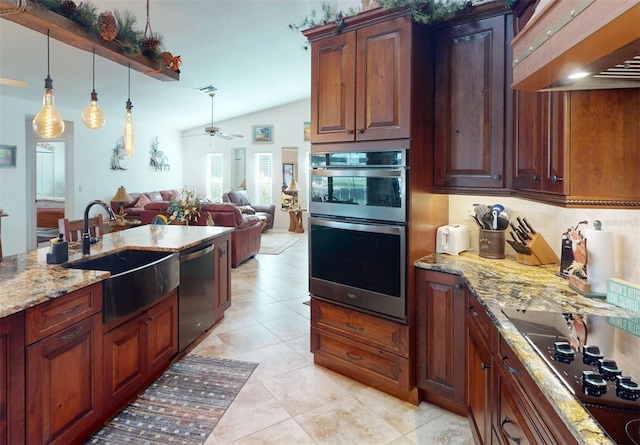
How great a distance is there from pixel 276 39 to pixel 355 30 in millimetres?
3731

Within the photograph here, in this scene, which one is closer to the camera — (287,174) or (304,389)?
(304,389)

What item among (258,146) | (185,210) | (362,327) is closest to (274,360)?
(362,327)

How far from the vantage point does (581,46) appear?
35.3 inches

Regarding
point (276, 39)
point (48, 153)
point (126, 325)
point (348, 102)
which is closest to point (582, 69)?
point (348, 102)

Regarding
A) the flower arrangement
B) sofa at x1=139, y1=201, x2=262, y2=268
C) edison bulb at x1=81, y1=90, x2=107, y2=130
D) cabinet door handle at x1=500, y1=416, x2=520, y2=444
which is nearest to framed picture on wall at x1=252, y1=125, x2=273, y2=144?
sofa at x1=139, y1=201, x2=262, y2=268

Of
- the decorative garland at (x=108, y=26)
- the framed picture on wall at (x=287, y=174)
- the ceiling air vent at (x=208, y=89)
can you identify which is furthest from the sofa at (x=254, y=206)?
the decorative garland at (x=108, y=26)

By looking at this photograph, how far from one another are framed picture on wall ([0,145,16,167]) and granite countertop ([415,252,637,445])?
270 inches

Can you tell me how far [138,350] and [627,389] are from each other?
2.40 meters

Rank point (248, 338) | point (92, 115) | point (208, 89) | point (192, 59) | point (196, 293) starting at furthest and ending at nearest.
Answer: point (208, 89) < point (192, 59) < point (248, 338) < point (196, 293) < point (92, 115)

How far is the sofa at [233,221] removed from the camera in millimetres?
5930

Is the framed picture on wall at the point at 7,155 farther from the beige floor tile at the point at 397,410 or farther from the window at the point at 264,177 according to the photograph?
the beige floor tile at the point at 397,410

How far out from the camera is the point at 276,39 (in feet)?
18.7

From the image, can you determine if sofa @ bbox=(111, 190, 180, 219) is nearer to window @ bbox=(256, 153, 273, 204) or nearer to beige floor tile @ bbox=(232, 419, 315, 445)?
window @ bbox=(256, 153, 273, 204)

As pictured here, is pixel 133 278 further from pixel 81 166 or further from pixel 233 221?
pixel 81 166
